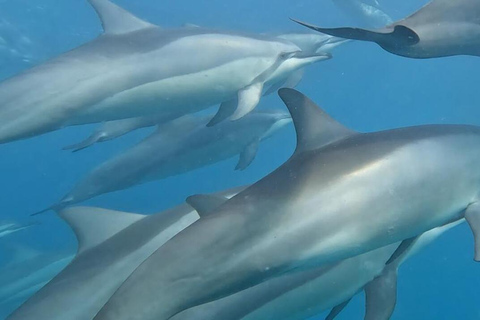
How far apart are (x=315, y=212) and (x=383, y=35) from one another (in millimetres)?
1418

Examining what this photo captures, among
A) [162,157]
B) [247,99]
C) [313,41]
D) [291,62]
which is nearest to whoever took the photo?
[247,99]

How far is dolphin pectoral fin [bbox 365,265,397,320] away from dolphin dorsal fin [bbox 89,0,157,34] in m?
3.99

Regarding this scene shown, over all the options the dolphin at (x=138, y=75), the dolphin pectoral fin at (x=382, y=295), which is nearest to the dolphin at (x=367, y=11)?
the dolphin at (x=138, y=75)

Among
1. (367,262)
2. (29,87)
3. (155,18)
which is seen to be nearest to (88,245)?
(29,87)

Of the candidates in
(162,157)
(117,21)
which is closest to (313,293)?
(117,21)

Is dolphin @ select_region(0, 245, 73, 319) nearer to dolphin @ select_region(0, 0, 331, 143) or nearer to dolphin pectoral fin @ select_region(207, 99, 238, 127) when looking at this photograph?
dolphin pectoral fin @ select_region(207, 99, 238, 127)

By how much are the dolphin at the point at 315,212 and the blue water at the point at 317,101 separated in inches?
406

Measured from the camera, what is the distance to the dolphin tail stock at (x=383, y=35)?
4.05 metres

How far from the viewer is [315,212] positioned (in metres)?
3.86

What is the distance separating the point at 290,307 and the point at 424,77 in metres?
42.0

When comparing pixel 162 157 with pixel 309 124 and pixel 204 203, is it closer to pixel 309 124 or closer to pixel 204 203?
pixel 204 203

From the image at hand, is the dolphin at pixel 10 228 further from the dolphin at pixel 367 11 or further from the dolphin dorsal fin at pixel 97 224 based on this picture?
the dolphin at pixel 367 11

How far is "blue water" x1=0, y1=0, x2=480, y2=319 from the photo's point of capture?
19.9 m

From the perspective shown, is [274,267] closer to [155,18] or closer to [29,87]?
[29,87]
